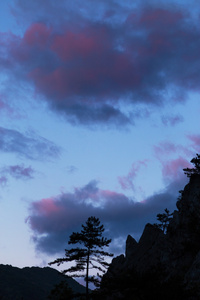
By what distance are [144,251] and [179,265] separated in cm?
896

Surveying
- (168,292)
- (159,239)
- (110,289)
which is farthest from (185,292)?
(159,239)

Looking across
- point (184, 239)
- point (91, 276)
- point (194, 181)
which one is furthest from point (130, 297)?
point (194, 181)

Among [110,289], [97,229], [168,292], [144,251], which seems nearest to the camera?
[168,292]

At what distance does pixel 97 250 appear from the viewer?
50188 mm

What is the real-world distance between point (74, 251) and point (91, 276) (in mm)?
3850

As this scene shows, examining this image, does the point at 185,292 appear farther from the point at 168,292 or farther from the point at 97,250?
the point at 97,250

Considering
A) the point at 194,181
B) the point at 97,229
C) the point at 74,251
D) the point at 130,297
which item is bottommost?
the point at 130,297

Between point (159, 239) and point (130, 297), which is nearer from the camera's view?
point (130, 297)

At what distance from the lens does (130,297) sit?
2120cm

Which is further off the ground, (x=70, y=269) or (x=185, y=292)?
(x=70, y=269)

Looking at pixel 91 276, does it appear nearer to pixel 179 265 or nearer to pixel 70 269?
pixel 70 269

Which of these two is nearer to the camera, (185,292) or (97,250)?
(185,292)

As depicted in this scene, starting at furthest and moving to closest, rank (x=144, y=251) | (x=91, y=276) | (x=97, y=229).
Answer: (x=144, y=251)
(x=97, y=229)
(x=91, y=276)

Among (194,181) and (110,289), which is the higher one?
(194,181)
